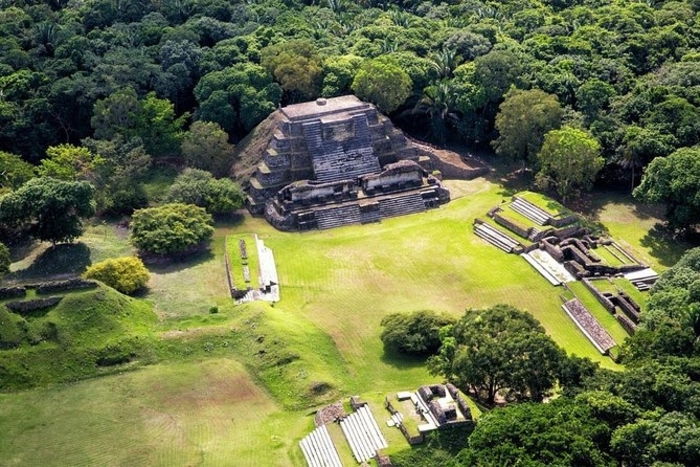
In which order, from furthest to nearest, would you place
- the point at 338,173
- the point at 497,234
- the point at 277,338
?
1. the point at 338,173
2. the point at 497,234
3. the point at 277,338

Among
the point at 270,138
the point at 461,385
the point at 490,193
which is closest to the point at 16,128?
the point at 270,138

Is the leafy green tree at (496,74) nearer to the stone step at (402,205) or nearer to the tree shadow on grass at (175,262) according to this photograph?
the stone step at (402,205)

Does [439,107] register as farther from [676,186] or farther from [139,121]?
[139,121]

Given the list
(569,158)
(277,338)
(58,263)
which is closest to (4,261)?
(58,263)

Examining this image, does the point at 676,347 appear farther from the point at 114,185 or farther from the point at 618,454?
the point at 114,185

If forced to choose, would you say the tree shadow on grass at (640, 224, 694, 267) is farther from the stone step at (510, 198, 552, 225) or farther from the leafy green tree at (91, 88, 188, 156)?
the leafy green tree at (91, 88, 188, 156)

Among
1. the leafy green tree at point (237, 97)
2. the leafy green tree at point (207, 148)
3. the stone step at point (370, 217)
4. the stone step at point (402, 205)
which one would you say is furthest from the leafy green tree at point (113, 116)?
the stone step at point (402, 205)

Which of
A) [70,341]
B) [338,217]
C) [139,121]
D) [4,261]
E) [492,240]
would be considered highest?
[139,121]
